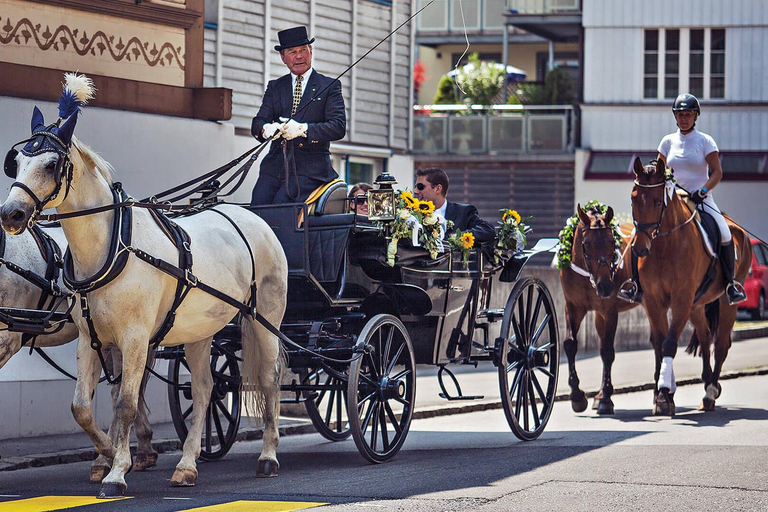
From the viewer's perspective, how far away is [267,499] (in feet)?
26.5

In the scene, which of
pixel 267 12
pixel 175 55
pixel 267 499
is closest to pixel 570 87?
pixel 267 12

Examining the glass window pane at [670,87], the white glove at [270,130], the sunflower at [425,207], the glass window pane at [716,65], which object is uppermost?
the glass window pane at [716,65]

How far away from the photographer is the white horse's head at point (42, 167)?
7594mm

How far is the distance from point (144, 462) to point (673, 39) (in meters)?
28.6

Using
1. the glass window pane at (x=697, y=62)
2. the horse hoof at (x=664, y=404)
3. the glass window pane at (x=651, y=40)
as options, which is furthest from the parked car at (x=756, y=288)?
the horse hoof at (x=664, y=404)

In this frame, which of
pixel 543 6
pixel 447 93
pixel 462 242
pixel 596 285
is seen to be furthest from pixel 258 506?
pixel 543 6

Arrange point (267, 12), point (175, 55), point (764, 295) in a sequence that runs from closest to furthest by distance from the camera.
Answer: point (175, 55)
point (267, 12)
point (764, 295)

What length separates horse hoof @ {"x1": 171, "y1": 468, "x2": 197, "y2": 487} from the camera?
8.69 m

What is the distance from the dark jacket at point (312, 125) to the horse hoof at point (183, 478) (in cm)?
271

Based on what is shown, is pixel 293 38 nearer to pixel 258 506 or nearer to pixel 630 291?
pixel 258 506

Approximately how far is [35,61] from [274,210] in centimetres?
289

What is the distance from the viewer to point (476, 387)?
627 inches

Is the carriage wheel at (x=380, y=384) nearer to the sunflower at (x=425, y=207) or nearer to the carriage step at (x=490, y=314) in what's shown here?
the sunflower at (x=425, y=207)

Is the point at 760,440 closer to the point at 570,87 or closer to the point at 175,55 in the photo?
the point at 175,55
